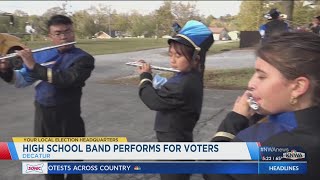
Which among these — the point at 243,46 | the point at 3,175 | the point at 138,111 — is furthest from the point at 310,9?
the point at 3,175

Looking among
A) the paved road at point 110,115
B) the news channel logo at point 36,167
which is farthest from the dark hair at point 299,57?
the paved road at point 110,115

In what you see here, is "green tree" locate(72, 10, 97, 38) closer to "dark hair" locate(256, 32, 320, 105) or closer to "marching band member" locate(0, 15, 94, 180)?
"marching band member" locate(0, 15, 94, 180)

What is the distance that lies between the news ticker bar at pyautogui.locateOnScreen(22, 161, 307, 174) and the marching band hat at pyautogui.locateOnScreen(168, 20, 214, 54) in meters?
1.19

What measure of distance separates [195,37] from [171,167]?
4.27ft

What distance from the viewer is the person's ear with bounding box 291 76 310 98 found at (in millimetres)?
1336

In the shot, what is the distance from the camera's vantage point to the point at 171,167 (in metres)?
1.75

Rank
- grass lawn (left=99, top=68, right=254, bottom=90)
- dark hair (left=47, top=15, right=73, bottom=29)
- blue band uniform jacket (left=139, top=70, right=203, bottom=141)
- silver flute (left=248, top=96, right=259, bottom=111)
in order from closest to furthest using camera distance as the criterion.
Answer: silver flute (left=248, top=96, right=259, bottom=111), blue band uniform jacket (left=139, top=70, right=203, bottom=141), dark hair (left=47, top=15, right=73, bottom=29), grass lawn (left=99, top=68, right=254, bottom=90)

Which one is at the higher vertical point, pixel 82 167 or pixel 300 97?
pixel 300 97

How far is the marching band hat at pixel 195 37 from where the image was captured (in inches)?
109

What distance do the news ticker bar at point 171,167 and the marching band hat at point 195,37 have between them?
3.91ft

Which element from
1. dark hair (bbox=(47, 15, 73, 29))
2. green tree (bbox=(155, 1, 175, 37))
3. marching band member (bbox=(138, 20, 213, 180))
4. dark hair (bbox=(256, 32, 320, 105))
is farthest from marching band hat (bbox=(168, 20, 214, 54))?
green tree (bbox=(155, 1, 175, 37))

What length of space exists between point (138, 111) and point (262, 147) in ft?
22.0

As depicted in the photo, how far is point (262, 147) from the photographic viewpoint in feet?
4.50

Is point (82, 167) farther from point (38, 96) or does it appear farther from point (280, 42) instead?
point (38, 96)
